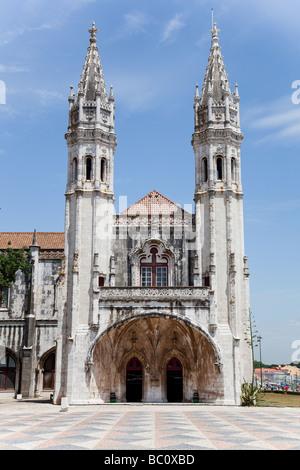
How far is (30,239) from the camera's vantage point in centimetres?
4297

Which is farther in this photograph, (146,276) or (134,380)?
(146,276)

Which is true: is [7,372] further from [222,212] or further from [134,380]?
[222,212]

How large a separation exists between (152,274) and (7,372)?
47.5 feet

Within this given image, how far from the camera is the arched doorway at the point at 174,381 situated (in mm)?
31812

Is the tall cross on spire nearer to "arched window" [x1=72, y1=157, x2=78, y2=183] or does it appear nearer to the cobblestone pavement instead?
"arched window" [x1=72, y1=157, x2=78, y2=183]

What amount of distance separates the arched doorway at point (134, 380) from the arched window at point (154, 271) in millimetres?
4954

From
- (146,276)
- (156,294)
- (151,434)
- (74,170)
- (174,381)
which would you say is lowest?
(151,434)

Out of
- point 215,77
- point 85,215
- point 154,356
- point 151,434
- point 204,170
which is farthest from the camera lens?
point 215,77

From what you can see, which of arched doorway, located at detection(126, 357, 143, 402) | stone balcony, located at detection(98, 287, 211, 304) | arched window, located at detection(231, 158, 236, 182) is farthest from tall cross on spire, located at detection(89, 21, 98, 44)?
arched doorway, located at detection(126, 357, 143, 402)

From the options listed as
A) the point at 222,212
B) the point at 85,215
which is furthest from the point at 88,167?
the point at 222,212

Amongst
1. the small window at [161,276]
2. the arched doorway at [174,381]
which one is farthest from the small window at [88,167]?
the arched doorway at [174,381]

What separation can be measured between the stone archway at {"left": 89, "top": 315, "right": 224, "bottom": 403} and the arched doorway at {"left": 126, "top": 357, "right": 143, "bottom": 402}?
0.71 feet

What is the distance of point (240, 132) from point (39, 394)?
23899 millimetres
